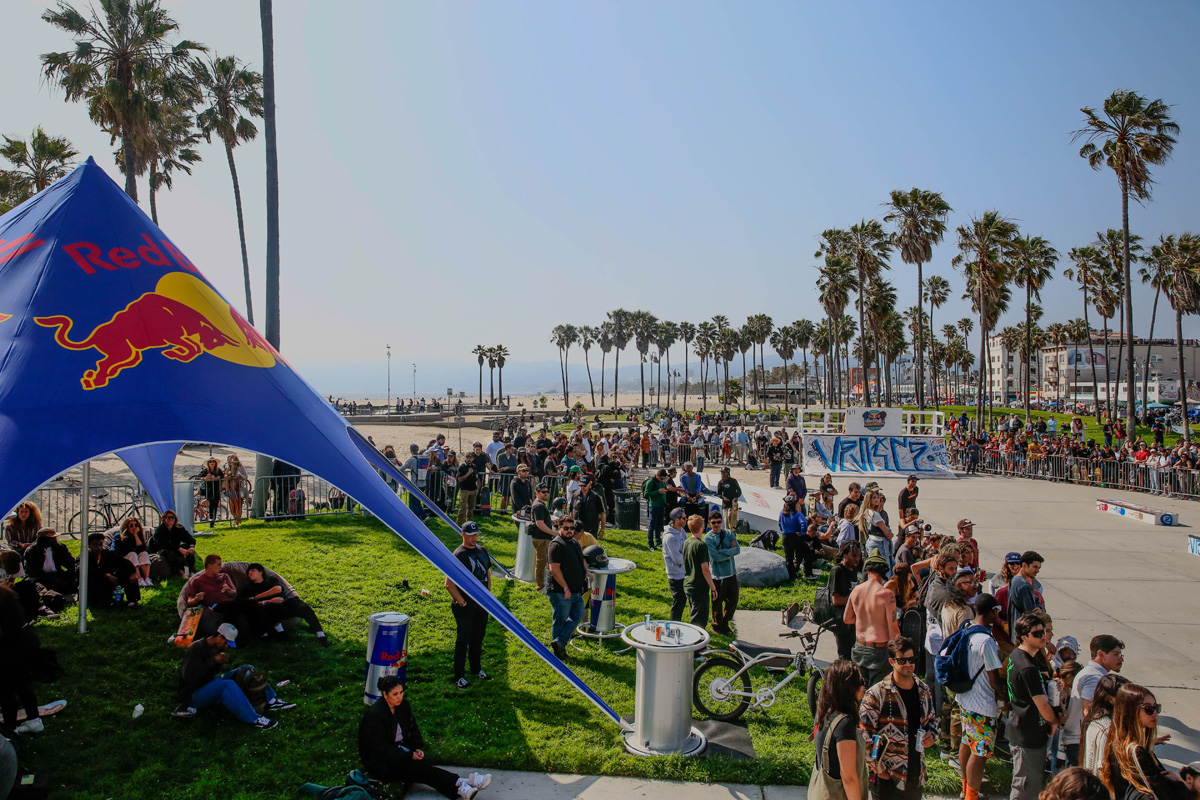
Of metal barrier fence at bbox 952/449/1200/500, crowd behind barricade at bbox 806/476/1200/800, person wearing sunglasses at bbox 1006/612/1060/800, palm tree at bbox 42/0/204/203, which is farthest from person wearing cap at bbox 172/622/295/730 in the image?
metal barrier fence at bbox 952/449/1200/500

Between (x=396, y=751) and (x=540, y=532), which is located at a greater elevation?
(x=540, y=532)

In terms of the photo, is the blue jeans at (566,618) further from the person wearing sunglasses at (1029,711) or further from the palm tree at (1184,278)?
the palm tree at (1184,278)

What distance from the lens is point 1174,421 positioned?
185 feet

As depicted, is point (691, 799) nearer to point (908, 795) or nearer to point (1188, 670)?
point (908, 795)

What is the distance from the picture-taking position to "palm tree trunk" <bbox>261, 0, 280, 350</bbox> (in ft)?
51.1

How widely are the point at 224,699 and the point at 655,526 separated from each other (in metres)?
9.15

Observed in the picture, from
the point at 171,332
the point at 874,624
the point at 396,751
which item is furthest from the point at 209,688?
the point at 874,624

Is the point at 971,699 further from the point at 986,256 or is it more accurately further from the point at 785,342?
the point at 785,342

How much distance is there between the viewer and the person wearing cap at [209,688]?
637cm

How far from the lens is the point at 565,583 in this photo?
7.96 metres

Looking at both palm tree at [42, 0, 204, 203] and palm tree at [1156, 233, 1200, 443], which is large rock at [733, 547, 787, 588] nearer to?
palm tree at [42, 0, 204, 203]

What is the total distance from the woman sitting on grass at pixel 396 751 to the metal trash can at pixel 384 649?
1.33 metres

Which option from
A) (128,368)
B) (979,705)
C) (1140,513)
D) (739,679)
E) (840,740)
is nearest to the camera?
(840,740)

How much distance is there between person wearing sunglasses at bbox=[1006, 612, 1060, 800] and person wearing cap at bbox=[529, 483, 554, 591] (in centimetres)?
647
